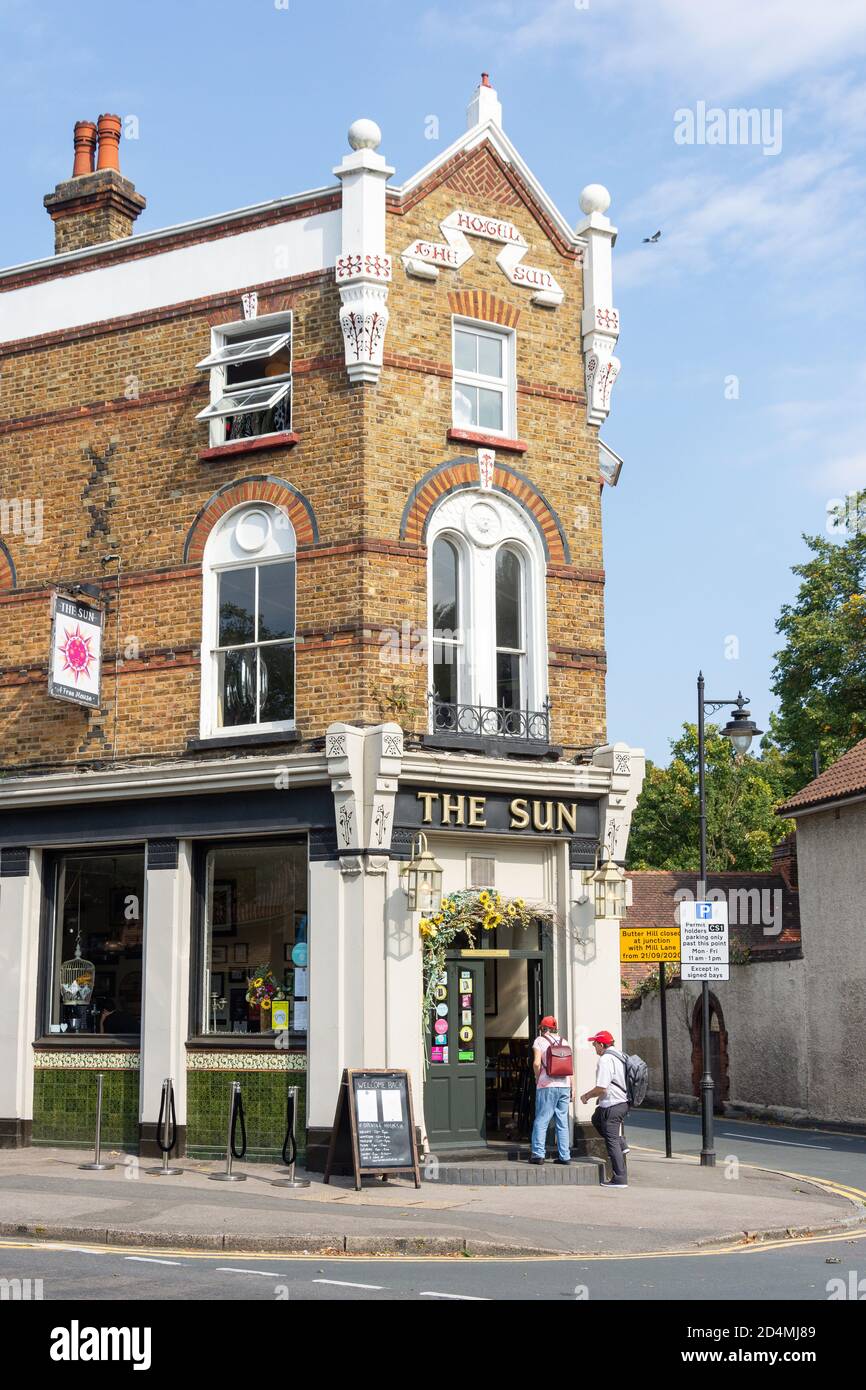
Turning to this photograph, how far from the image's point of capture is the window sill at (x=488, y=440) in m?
18.8

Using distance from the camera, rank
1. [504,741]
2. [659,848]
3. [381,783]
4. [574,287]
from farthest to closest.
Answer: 1. [659,848]
2. [574,287]
3. [504,741]
4. [381,783]

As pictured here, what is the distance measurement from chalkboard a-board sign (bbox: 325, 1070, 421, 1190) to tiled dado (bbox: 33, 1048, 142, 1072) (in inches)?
121

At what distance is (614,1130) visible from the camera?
17266 mm

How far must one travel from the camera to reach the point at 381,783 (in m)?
17.2

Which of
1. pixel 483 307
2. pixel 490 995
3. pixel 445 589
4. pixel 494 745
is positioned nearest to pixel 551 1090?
pixel 490 995

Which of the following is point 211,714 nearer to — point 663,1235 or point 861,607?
point 663,1235

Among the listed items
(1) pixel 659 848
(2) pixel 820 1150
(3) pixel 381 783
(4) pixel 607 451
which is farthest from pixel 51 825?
(1) pixel 659 848

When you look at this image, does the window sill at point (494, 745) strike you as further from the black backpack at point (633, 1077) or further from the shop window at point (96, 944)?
the shop window at point (96, 944)

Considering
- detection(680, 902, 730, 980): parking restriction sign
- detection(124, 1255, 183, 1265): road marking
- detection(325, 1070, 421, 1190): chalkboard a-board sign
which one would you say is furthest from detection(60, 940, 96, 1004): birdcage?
detection(124, 1255, 183, 1265): road marking

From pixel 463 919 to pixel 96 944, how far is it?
474cm

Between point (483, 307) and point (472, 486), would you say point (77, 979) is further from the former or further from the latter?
point (483, 307)

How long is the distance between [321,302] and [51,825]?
7202mm

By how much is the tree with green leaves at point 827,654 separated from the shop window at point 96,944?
24907 millimetres

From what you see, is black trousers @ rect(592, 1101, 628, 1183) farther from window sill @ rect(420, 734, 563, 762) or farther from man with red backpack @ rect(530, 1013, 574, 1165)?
window sill @ rect(420, 734, 563, 762)
